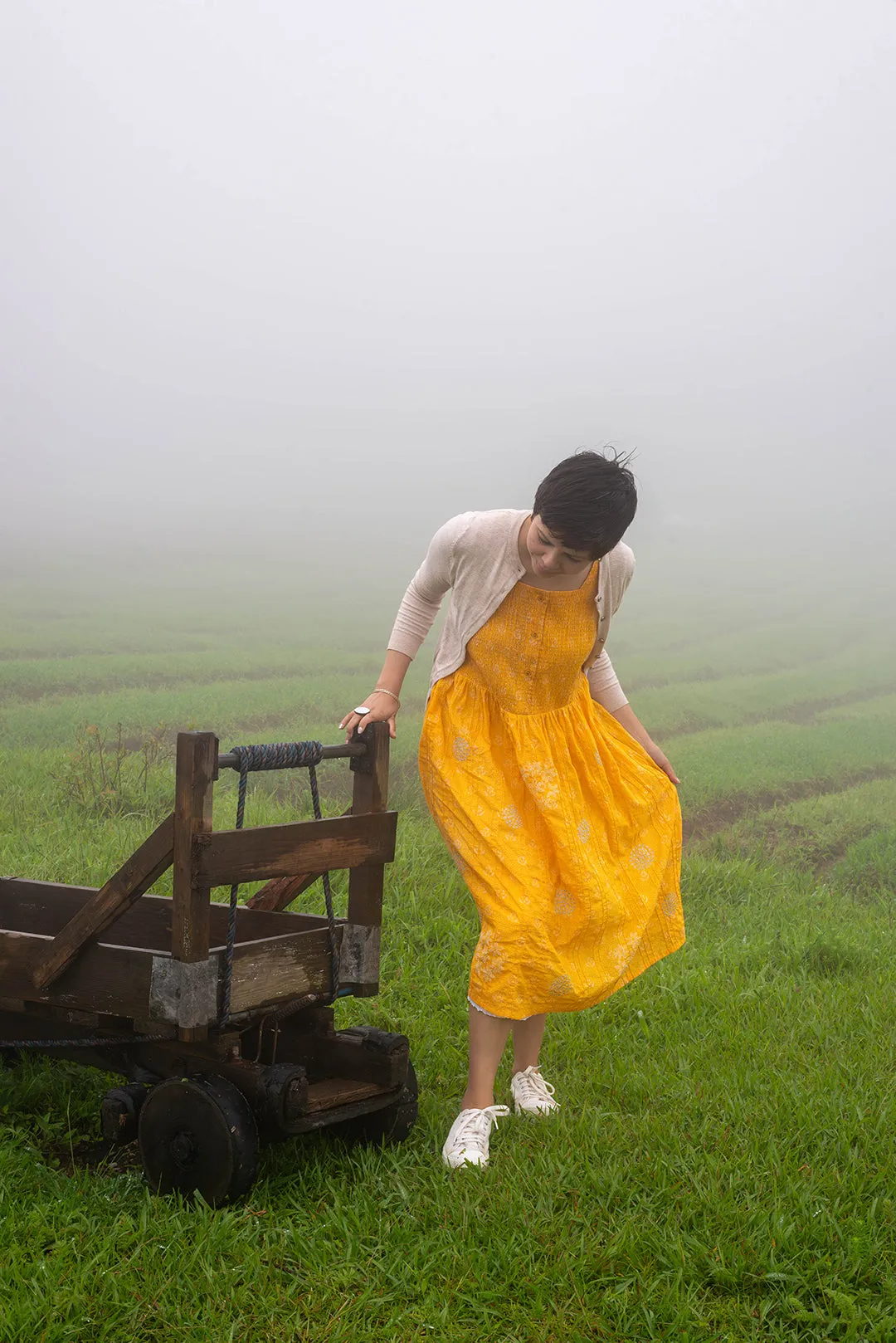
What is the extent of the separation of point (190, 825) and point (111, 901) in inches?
14.2

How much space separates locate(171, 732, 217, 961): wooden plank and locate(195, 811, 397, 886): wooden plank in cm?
3

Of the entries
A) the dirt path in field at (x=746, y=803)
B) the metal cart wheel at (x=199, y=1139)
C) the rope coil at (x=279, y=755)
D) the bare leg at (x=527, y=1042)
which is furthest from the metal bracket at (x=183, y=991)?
the dirt path in field at (x=746, y=803)

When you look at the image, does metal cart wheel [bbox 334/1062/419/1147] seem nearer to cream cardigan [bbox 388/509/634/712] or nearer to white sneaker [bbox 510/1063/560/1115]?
white sneaker [bbox 510/1063/560/1115]

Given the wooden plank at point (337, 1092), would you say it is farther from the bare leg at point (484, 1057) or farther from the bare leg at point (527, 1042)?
the bare leg at point (527, 1042)

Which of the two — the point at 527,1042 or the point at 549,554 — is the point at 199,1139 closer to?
the point at 527,1042

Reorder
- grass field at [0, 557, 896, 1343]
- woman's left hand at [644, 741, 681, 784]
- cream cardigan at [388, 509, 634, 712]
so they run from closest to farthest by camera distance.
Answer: grass field at [0, 557, 896, 1343]
cream cardigan at [388, 509, 634, 712]
woman's left hand at [644, 741, 681, 784]

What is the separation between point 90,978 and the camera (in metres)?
3.01

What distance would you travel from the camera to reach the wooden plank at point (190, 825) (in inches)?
108

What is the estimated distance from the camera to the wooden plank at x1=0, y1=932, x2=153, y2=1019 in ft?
9.54

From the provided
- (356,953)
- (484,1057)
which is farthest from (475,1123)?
(356,953)

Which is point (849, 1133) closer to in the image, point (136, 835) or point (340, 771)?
point (136, 835)

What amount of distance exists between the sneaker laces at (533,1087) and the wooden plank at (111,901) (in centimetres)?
130

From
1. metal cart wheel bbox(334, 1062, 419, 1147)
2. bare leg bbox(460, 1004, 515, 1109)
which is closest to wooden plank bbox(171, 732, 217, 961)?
metal cart wheel bbox(334, 1062, 419, 1147)

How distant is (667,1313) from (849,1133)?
967 millimetres
